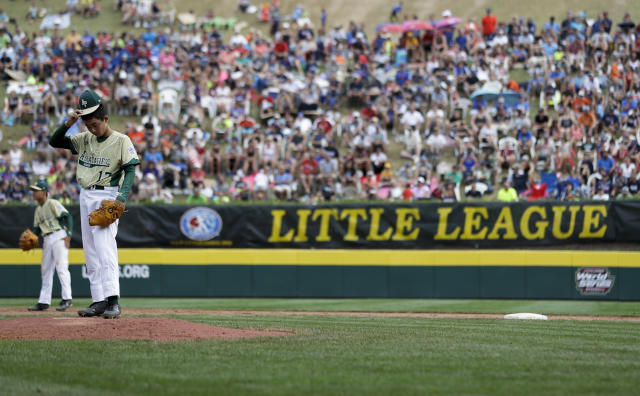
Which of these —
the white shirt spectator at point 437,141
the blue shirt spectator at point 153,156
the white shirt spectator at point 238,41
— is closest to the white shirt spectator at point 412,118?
the white shirt spectator at point 437,141

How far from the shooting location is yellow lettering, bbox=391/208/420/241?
1923 cm

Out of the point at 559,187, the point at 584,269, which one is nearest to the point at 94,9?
the point at 559,187

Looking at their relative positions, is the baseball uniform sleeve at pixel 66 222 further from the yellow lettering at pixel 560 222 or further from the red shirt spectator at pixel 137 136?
the red shirt spectator at pixel 137 136

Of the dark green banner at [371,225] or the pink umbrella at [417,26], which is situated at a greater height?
the pink umbrella at [417,26]

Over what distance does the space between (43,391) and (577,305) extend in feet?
42.6

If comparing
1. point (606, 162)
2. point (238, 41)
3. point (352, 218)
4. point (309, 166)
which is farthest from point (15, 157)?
point (606, 162)

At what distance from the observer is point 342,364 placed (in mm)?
6434

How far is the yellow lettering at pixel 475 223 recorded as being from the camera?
19.0 meters

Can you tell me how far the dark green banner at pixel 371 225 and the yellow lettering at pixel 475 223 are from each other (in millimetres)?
22

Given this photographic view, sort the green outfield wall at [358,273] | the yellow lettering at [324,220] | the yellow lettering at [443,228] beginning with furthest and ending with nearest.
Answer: the yellow lettering at [324,220]
the yellow lettering at [443,228]
the green outfield wall at [358,273]

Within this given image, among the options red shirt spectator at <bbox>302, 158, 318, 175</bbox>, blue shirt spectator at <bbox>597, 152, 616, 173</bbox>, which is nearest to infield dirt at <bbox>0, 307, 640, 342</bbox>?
red shirt spectator at <bbox>302, 158, 318, 175</bbox>

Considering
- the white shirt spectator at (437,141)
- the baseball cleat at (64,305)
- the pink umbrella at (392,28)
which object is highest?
the pink umbrella at (392,28)

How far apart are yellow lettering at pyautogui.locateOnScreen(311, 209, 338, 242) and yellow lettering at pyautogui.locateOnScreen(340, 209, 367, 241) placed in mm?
230

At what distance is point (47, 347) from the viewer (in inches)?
286
